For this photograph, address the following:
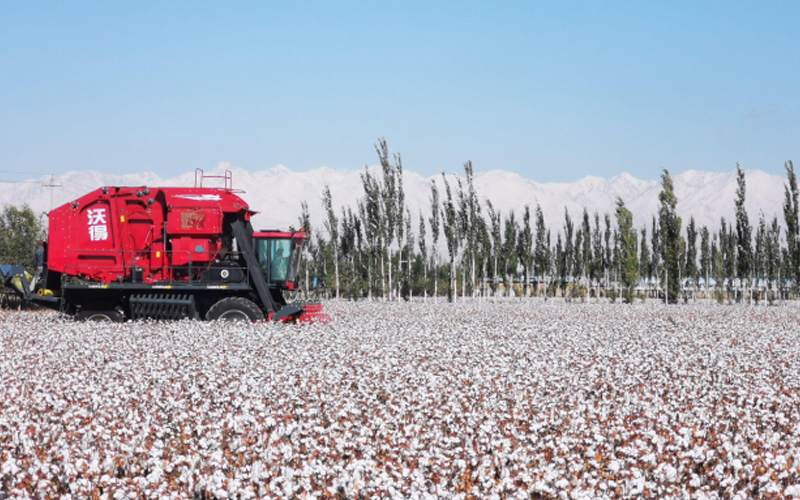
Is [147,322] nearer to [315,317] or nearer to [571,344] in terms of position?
[315,317]

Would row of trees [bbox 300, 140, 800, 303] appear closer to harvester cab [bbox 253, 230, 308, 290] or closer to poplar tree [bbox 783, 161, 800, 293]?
poplar tree [bbox 783, 161, 800, 293]

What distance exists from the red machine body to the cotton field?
6.09 m

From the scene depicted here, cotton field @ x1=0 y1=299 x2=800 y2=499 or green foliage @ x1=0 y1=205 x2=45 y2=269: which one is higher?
green foliage @ x1=0 y1=205 x2=45 y2=269

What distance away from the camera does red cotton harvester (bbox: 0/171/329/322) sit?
2408cm

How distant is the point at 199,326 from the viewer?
2142 cm

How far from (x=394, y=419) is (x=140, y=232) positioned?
1732 centimetres

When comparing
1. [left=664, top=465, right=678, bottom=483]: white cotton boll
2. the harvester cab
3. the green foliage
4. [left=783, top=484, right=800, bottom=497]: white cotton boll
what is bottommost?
[left=783, top=484, right=800, bottom=497]: white cotton boll

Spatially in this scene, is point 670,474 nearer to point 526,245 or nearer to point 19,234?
point 526,245

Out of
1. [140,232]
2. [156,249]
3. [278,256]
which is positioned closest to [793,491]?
[278,256]

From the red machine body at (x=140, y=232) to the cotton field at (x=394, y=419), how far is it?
6.09 meters

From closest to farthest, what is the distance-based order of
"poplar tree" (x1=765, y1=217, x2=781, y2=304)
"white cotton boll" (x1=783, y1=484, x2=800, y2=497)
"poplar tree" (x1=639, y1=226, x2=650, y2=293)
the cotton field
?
"white cotton boll" (x1=783, y1=484, x2=800, y2=497)
the cotton field
"poplar tree" (x1=765, y1=217, x2=781, y2=304)
"poplar tree" (x1=639, y1=226, x2=650, y2=293)

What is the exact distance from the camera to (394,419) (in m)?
9.70

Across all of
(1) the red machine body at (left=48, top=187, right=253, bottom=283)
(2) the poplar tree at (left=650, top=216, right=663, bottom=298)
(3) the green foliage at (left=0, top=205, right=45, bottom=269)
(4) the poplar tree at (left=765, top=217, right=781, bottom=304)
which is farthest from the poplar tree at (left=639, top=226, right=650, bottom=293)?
(1) the red machine body at (left=48, top=187, right=253, bottom=283)

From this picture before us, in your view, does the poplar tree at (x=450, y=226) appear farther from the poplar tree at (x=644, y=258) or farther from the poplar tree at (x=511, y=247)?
the poplar tree at (x=644, y=258)
